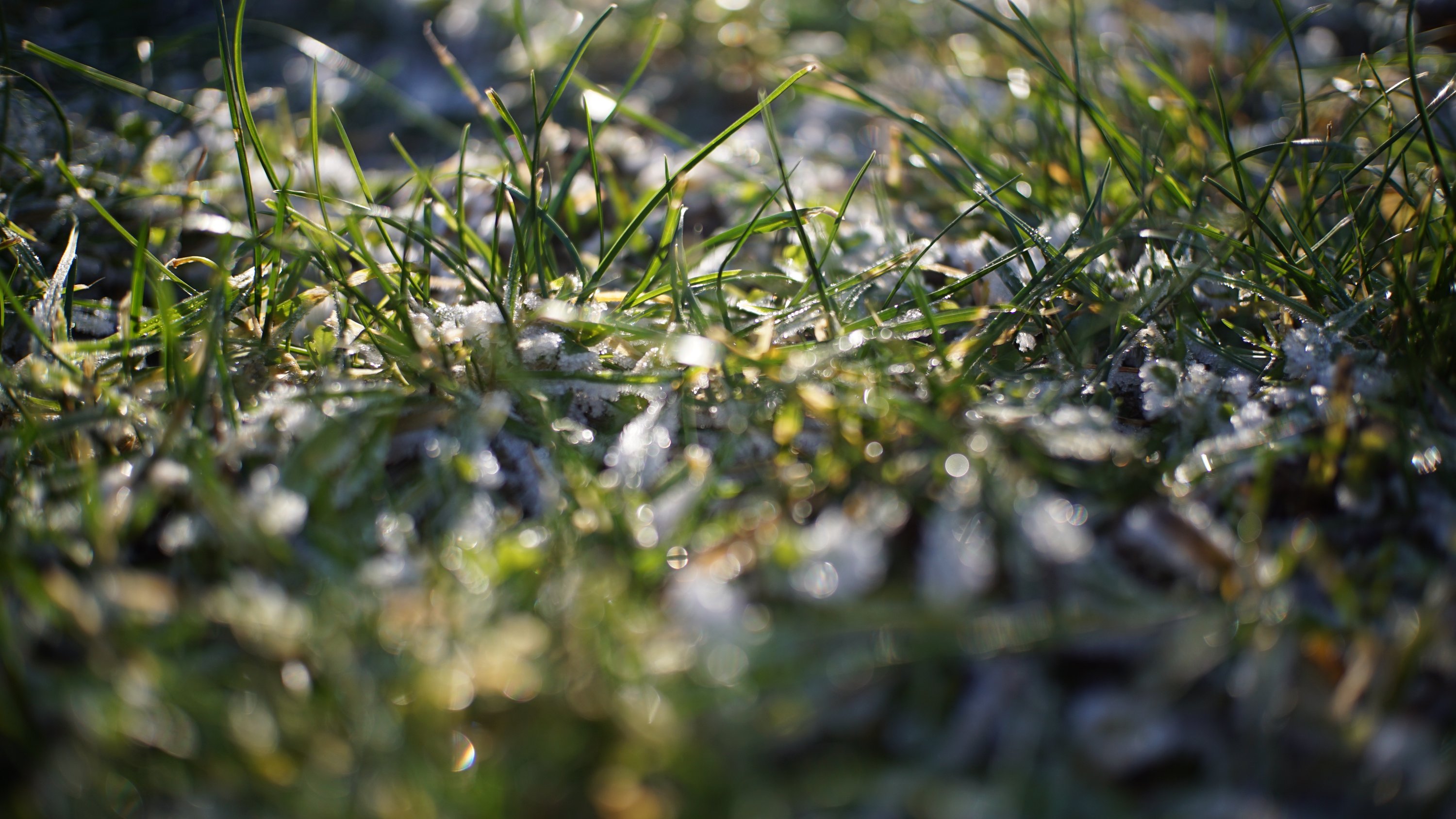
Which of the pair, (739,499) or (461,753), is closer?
(461,753)

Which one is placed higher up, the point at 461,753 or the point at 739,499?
the point at 739,499

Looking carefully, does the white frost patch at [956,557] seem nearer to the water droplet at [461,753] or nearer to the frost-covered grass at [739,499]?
the frost-covered grass at [739,499]

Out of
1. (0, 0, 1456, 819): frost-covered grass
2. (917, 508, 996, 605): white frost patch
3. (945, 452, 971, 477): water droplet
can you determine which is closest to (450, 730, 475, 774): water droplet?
(0, 0, 1456, 819): frost-covered grass

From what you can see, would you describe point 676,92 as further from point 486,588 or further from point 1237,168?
point 486,588

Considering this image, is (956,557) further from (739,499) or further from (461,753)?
(461,753)

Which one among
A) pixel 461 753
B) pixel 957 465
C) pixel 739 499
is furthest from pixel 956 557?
pixel 461 753

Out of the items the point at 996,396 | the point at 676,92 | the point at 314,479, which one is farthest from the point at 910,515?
the point at 676,92

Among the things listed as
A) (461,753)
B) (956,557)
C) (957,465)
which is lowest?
(461,753)

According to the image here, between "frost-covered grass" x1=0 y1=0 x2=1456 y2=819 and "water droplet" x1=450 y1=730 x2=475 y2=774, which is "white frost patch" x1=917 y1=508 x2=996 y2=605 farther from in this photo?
"water droplet" x1=450 y1=730 x2=475 y2=774
